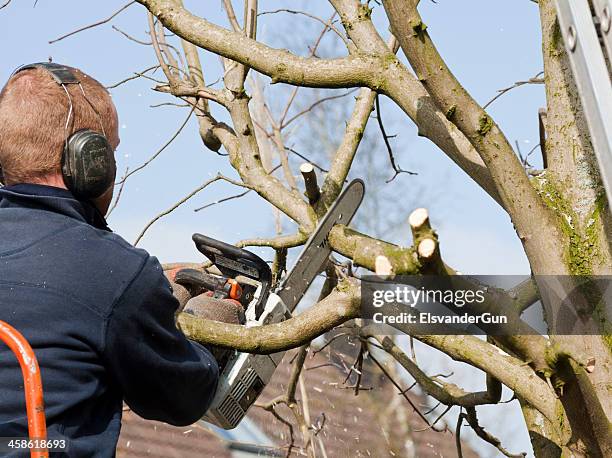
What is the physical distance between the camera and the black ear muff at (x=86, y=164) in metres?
2.01

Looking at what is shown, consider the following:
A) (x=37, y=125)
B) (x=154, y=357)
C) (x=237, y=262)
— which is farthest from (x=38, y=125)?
(x=237, y=262)

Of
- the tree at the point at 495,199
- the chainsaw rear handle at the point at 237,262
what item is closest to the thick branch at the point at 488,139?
the tree at the point at 495,199

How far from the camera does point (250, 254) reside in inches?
117

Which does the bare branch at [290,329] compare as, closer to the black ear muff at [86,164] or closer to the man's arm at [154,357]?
the man's arm at [154,357]

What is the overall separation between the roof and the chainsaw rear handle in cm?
426

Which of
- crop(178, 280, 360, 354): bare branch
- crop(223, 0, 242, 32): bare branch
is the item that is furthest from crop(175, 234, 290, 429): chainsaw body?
crop(223, 0, 242, 32): bare branch

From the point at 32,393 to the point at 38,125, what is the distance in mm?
673

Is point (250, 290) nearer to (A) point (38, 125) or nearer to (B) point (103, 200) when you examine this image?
(B) point (103, 200)

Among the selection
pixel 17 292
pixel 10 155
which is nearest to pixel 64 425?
pixel 17 292

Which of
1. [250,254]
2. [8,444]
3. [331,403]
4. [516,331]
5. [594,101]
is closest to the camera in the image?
[594,101]

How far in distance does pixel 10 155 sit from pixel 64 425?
0.65 meters

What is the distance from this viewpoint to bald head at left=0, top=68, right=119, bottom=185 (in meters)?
2.05

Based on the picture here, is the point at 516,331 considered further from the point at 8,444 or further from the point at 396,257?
the point at 8,444

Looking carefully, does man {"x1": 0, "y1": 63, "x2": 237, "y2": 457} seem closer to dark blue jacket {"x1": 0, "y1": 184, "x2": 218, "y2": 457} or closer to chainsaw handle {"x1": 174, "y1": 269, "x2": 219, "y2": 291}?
dark blue jacket {"x1": 0, "y1": 184, "x2": 218, "y2": 457}
